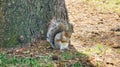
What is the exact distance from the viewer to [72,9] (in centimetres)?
848

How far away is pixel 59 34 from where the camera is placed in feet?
16.0

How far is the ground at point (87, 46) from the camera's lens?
15.0 feet

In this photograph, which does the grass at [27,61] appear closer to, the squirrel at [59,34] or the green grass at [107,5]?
the squirrel at [59,34]

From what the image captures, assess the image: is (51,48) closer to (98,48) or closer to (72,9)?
(98,48)

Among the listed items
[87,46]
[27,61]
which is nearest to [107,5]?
[87,46]

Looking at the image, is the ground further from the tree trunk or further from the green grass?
the tree trunk

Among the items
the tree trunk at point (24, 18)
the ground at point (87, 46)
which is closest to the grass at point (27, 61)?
the ground at point (87, 46)

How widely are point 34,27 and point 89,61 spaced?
3.00 feet

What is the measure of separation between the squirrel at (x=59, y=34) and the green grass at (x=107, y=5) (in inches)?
132

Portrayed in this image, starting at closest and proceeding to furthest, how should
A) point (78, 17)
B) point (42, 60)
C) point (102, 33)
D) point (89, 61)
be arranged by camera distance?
point (42, 60) < point (89, 61) < point (102, 33) < point (78, 17)

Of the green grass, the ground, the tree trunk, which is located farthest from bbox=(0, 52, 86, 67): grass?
the green grass

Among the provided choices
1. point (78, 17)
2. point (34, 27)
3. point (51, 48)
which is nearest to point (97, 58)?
point (51, 48)

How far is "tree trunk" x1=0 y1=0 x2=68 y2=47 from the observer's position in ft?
15.1

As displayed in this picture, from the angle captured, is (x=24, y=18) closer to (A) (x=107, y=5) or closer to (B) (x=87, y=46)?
(B) (x=87, y=46)
